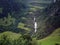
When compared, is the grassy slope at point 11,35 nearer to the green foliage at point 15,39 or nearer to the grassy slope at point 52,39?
the green foliage at point 15,39

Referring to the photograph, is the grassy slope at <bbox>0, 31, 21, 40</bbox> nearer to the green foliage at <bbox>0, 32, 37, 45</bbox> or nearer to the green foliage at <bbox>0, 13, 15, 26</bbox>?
the green foliage at <bbox>0, 32, 37, 45</bbox>

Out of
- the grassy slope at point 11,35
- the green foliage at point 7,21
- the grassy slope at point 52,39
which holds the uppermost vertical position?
the green foliage at point 7,21

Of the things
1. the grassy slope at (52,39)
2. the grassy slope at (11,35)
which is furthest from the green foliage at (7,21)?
the grassy slope at (52,39)

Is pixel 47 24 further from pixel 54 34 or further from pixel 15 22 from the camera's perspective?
pixel 15 22

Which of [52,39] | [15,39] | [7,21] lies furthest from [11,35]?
[52,39]

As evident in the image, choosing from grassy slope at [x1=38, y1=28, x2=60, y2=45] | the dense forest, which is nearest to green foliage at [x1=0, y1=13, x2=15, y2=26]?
the dense forest

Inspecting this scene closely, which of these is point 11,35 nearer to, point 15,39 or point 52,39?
point 15,39

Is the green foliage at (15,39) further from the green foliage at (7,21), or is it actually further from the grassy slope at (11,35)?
the green foliage at (7,21)

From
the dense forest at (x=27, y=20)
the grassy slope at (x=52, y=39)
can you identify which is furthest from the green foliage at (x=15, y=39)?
the grassy slope at (x=52, y=39)

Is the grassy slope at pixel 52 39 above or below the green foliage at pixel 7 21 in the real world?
below

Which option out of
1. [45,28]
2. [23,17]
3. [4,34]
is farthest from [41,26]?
[4,34]
